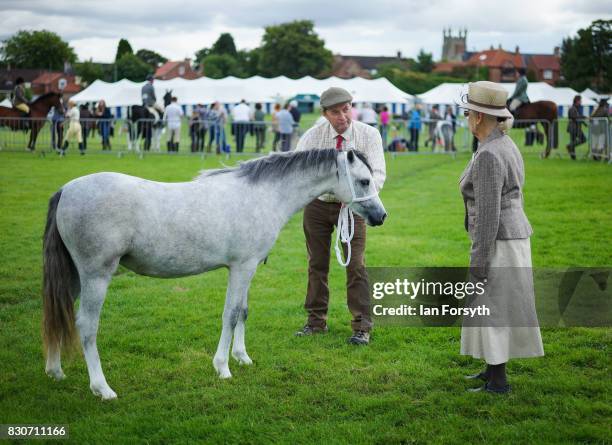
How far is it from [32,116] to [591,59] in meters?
73.4

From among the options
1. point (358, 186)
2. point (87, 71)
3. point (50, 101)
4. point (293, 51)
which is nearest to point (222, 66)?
point (293, 51)

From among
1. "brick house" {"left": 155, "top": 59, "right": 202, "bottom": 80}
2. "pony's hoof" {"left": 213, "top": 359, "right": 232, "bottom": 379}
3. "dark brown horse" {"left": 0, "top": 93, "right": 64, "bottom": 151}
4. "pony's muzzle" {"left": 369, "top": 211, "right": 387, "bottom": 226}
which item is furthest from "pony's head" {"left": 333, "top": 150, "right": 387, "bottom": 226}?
"brick house" {"left": 155, "top": 59, "right": 202, "bottom": 80}

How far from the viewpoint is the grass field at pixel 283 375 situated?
184 inches

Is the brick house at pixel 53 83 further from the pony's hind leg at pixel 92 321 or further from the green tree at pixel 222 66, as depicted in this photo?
the pony's hind leg at pixel 92 321

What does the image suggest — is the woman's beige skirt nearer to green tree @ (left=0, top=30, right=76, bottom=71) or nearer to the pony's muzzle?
the pony's muzzle

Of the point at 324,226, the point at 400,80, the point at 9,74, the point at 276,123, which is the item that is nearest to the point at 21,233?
the point at 324,226

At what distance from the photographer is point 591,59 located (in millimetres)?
79938

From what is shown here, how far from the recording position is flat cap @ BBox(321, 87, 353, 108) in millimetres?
6230

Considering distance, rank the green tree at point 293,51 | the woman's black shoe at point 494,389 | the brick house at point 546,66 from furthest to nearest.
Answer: the brick house at point 546,66
the green tree at point 293,51
the woman's black shoe at point 494,389

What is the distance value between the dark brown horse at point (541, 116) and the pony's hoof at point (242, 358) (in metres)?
21.3

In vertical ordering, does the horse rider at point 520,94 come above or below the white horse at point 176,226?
above

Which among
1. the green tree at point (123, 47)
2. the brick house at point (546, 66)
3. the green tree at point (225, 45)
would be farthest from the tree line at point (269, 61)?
the brick house at point (546, 66)

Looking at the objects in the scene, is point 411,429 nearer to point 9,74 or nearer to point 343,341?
point 343,341

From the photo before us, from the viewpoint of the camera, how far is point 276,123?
82.6ft
